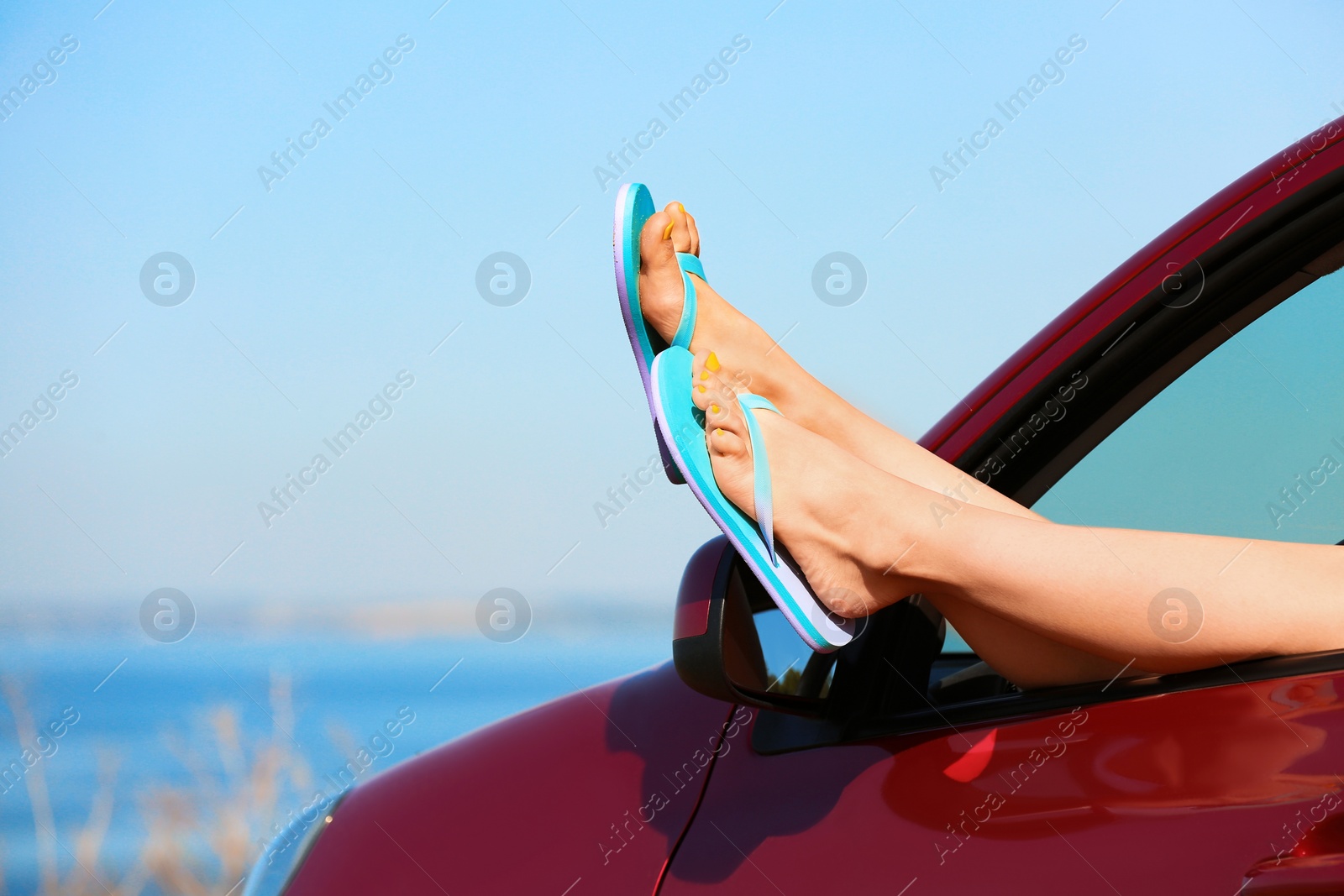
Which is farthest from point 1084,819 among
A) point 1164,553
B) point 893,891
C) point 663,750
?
point 663,750

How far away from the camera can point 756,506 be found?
1.29 metres

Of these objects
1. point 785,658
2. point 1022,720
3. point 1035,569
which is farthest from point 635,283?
point 1022,720

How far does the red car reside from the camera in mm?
873

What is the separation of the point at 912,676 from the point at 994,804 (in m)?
0.33

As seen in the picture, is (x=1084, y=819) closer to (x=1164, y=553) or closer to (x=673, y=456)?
(x=1164, y=553)

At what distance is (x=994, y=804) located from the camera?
957 mm

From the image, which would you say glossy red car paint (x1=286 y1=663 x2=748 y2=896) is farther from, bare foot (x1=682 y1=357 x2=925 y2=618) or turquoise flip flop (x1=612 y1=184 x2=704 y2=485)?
turquoise flip flop (x1=612 y1=184 x2=704 y2=485)

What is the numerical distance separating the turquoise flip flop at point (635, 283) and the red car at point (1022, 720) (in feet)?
1.34

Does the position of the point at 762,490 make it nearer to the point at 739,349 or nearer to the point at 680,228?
the point at 739,349

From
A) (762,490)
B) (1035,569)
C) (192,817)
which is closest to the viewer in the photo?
(1035,569)

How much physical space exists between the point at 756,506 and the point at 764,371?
0.39 m

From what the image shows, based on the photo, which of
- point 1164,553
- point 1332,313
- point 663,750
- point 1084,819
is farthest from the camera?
point 663,750

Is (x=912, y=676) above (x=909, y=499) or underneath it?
underneath

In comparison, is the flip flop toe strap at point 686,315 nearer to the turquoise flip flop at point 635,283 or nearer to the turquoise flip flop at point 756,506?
the turquoise flip flop at point 635,283
